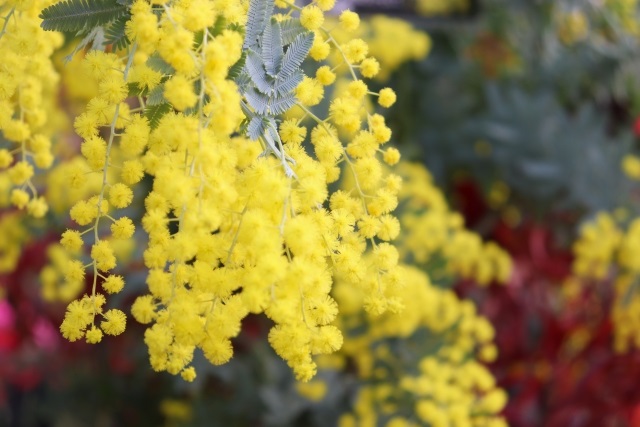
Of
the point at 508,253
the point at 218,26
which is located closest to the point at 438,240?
the point at 508,253

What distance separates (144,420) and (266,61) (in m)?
1.08

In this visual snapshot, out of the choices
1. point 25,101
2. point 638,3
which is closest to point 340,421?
point 25,101

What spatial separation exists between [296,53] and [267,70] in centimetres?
2

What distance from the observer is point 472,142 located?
193 centimetres

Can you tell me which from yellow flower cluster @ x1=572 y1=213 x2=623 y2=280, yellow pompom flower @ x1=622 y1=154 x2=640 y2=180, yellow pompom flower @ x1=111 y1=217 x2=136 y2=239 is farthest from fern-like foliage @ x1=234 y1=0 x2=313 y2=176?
yellow pompom flower @ x1=622 y1=154 x2=640 y2=180

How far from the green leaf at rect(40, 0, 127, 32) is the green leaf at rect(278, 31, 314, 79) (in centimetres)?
12

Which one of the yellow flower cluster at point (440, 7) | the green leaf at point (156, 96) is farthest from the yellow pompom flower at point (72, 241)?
the yellow flower cluster at point (440, 7)

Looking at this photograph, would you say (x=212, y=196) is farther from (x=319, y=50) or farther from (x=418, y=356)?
(x=418, y=356)

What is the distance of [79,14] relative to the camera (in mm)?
593

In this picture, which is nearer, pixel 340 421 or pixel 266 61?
pixel 266 61

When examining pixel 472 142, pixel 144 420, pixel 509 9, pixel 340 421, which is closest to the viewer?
pixel 340 421

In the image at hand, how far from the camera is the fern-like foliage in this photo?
0.59m

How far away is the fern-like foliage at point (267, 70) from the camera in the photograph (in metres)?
0.59

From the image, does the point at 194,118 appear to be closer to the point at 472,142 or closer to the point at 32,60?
the point at 32,60
